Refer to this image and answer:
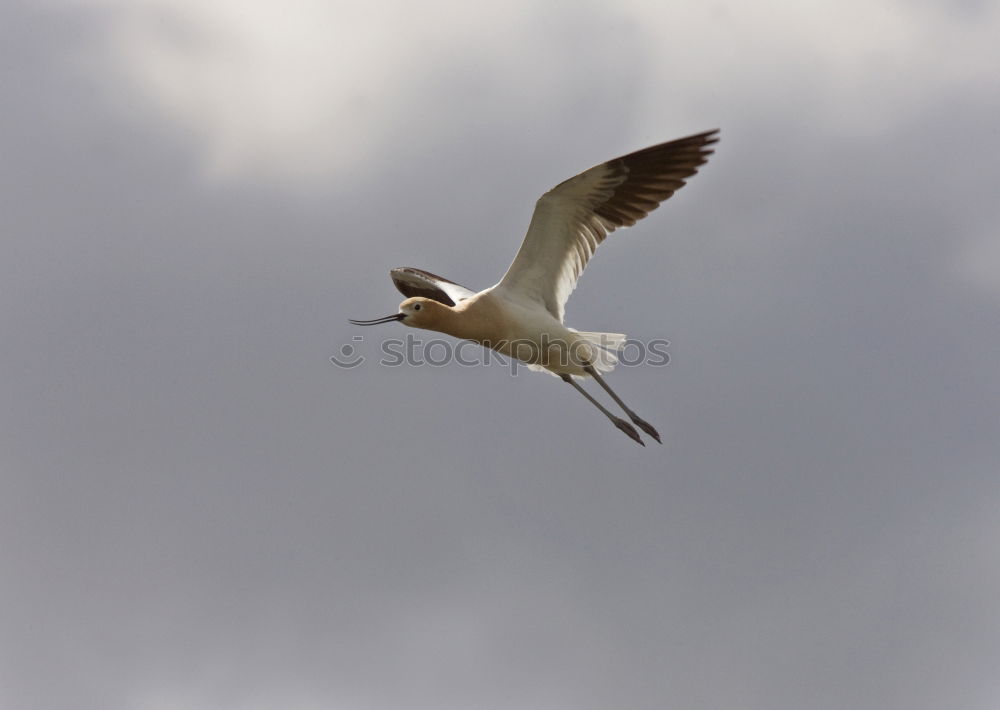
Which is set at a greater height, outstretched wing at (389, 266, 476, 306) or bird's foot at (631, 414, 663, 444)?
outstretched wing at (389, 266, 476, 306)

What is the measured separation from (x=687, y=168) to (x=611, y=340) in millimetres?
2173

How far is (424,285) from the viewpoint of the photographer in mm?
19266

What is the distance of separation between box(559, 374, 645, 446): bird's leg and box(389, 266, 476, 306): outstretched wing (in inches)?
63.2

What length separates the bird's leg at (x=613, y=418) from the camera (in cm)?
1864

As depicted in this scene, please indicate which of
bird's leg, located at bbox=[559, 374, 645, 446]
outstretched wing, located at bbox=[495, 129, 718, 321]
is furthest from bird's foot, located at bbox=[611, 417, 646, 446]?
outstretched wing, located at bbox=[495, 129, 718, 321]

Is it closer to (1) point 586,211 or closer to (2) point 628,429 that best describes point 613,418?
(2) point 628,429

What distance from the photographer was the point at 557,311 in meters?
17.6

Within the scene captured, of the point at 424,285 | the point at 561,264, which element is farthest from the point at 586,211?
the point at 424,285

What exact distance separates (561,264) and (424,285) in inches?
95.0

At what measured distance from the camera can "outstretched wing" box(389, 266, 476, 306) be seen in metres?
18.9

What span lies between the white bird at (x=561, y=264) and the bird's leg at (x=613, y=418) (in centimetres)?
78

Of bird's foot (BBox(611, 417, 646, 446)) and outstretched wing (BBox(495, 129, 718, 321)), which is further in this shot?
bird's foot (BBox(611, 417, 646, 446))

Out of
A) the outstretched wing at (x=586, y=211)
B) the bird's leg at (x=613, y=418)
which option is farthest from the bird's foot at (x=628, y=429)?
the outstretched wing at (x=586, y=211)

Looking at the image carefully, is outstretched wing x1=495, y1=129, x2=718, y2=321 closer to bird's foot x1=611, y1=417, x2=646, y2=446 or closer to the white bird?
the white bird
